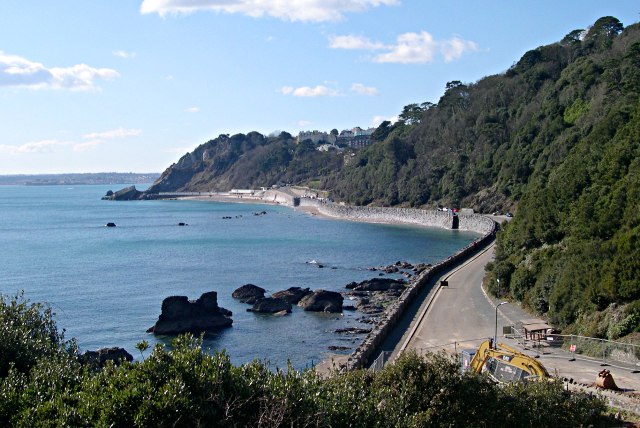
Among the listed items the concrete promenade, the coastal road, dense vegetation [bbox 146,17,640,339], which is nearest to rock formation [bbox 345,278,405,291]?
the concrete promenade

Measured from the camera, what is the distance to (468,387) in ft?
56.5

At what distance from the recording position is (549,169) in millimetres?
79062

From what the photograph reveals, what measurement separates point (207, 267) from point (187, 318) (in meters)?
30.0

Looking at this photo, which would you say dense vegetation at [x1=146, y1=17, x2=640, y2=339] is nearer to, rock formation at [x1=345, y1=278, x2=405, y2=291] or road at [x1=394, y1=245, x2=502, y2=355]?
road at [x1=394, y1=245, x2=502, y2=355]

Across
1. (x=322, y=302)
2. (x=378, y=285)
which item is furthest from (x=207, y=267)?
(x=322, y=302)

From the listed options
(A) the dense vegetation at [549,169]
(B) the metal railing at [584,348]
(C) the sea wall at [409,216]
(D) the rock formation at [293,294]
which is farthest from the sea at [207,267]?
(A) the dense vegetation at [549,169]

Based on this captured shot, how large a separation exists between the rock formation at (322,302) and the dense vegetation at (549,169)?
10442 millimetres

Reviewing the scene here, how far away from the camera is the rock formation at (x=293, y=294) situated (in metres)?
52.9

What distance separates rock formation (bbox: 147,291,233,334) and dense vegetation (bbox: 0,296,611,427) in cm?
2455

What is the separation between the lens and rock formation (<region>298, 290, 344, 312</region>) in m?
49.4

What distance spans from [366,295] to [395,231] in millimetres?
52446

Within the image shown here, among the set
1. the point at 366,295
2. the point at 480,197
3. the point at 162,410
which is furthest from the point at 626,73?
the point at 162,410

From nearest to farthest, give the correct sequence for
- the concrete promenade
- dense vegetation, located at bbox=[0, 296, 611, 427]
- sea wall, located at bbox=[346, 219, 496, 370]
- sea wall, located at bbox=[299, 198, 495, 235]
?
1. dense vegetation, located at bbox=[0, 296, 611, 427]
2. the concrete promenade
3. sea wall, located at bbox=[346, 219, 496, 370]
4. sea wall, located at bbox=[299, 198, 495, 235]

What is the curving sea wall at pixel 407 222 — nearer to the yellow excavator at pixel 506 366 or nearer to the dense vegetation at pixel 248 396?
the yellow excavator at pixel 506 366
